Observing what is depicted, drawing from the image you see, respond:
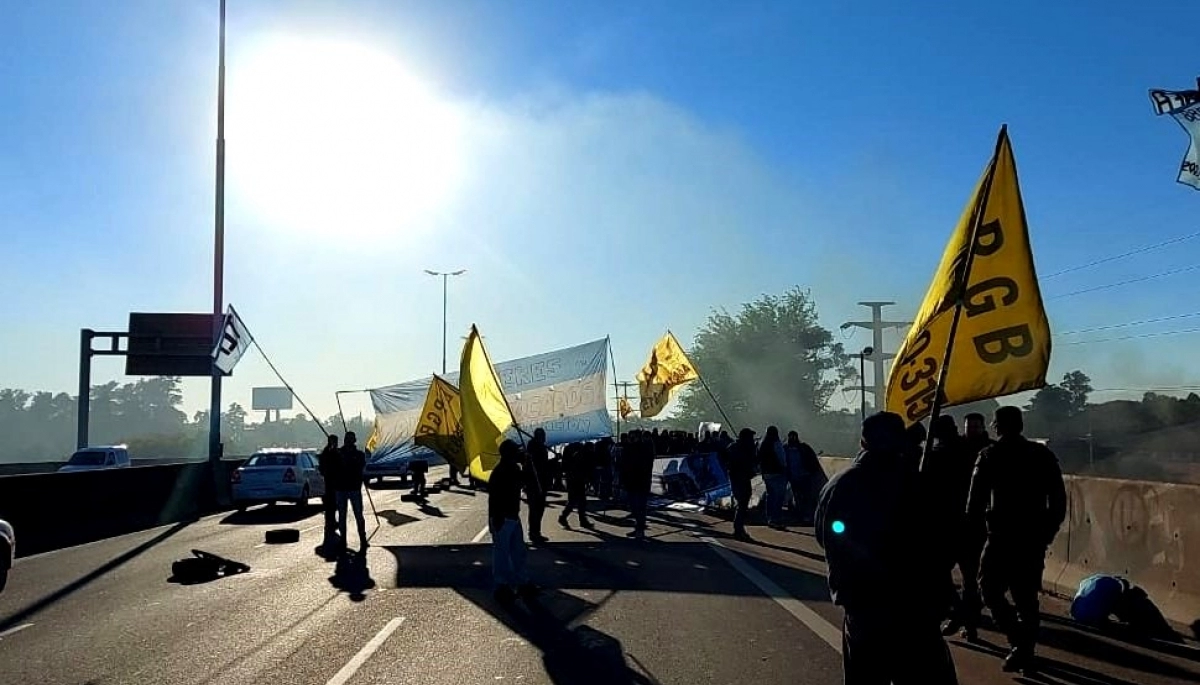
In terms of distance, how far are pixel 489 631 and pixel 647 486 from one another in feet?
29.0

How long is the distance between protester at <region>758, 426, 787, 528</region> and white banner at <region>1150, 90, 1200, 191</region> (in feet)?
39.0


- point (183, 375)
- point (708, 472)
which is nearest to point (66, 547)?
point (708, 472)

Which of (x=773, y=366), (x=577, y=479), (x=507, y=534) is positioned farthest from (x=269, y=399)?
(x=507, y=534)

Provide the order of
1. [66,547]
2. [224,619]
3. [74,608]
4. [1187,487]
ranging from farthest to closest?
[66,547] → [74,608] → [224,619] → [1187,487]

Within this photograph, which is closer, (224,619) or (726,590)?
(224,619)

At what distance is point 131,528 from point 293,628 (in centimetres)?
1508

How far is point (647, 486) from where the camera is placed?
18.3 m

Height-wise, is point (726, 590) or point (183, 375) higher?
point (183, 375)

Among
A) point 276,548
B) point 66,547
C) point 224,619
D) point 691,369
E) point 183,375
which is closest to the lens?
point 224,619

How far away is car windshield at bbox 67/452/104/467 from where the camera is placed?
30797 millimetres

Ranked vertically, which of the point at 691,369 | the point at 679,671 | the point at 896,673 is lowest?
the point at 679,671

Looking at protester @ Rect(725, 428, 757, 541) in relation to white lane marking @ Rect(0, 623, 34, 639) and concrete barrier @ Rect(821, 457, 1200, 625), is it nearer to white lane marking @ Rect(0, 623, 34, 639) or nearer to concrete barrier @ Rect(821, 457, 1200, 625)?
concrete barrier @ Rect(821, 457, 1200, 625)

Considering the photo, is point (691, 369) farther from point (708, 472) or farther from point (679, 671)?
point (679, 671)

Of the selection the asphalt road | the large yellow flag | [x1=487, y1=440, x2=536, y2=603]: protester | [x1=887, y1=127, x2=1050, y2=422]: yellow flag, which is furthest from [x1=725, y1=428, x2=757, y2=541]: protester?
[x1=887, y1=127, x2=1050, y2=422]: yellow flag
